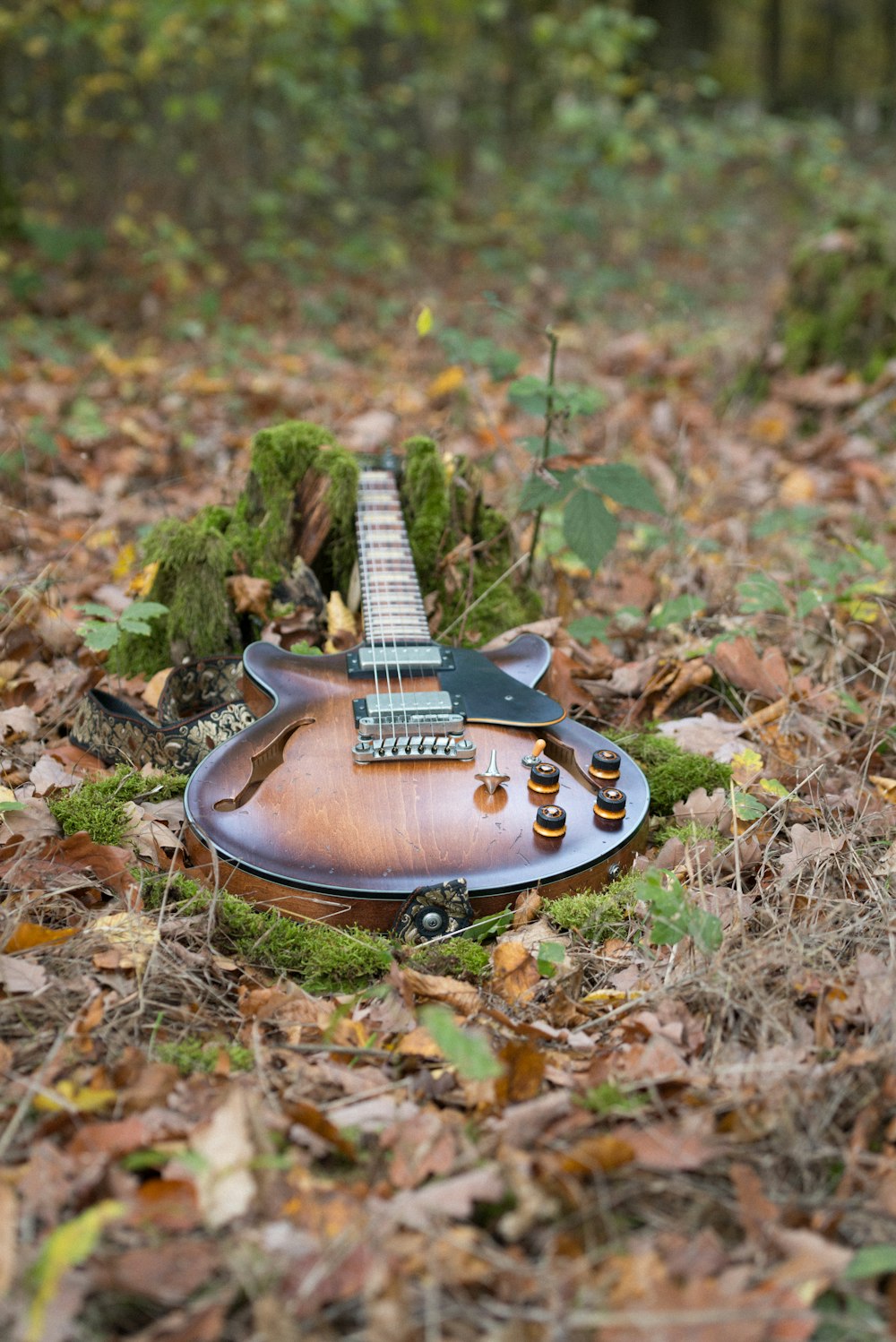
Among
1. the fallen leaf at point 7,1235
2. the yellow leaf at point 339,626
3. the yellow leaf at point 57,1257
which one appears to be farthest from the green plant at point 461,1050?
the yellow leaf at point 339,626

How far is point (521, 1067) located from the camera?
6.00 ft

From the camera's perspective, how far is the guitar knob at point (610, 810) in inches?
94.0

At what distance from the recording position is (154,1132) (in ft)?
5.56

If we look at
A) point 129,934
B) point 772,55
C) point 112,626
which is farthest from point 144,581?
point 772,55

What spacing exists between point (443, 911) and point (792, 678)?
1590 millimetres

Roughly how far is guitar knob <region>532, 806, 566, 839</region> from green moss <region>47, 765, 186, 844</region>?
988 mm

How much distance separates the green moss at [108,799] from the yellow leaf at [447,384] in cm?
356

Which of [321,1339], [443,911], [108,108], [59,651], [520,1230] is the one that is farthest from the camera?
[108,108]

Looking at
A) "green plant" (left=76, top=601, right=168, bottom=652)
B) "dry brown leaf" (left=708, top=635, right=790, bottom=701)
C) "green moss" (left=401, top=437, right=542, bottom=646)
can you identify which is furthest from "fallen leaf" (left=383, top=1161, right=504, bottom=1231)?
"green moss" (left=401, top=437, right=542, bottom=646)

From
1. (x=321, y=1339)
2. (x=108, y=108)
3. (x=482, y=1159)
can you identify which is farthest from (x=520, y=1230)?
(x=108, y=108)

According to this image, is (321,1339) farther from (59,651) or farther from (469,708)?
(59,651)

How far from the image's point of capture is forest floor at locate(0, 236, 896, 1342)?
56.2 inches

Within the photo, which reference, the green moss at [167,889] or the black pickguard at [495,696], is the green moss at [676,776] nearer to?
the black pickguard at [495,696]

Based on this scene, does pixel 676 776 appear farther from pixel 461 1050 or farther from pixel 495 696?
pixel 461 1050
